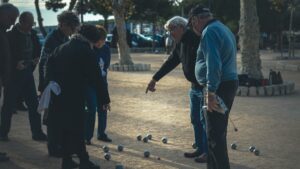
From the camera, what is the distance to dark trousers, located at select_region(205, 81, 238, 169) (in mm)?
5336

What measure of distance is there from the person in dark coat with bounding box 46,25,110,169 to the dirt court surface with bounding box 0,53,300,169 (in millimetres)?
800

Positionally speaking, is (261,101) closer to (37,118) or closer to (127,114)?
(127,114)

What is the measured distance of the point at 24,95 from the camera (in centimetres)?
814

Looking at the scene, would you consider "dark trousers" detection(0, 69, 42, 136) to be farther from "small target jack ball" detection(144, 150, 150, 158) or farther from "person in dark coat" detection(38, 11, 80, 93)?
"small target jack ball" detection(144, 150, 150, 158)

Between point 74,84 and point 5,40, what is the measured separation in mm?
1606

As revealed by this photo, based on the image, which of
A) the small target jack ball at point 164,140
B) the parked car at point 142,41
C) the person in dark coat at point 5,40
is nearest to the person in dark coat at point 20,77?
the person in dark coat at point 5,40

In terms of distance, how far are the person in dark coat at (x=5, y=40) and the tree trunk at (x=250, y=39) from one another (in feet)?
27.6

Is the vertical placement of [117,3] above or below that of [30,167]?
above

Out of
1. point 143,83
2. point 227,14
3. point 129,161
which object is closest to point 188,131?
point 129,161

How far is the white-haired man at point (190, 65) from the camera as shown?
21.8ft

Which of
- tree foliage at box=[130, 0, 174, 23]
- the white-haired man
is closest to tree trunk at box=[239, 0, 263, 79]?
the white-haired man

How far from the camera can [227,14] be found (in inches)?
1730

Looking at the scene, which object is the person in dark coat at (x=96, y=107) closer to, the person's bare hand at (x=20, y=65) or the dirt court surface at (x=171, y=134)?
the dirt court surface at (x=171, y=134)

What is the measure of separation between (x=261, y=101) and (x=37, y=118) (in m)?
6.15
